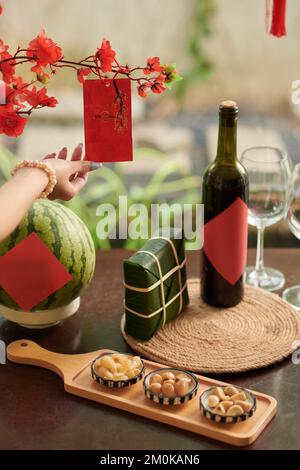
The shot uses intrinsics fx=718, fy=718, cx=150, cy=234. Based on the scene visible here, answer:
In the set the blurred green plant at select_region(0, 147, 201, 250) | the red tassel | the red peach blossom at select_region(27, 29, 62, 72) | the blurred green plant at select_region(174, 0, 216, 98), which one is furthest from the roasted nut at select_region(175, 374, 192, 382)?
the blurred green plant at select_region(174, 0, 216, 98)

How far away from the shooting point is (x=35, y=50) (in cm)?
102

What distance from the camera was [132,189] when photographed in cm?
245

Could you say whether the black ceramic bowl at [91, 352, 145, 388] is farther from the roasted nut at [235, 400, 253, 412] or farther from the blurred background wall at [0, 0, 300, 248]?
the blurred background wall at [0, 0, 300, 248]

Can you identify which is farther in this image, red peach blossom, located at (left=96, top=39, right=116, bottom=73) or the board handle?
the board handle

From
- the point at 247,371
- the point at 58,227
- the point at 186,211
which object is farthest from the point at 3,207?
the point at 186,211

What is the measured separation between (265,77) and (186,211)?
29.7 inches

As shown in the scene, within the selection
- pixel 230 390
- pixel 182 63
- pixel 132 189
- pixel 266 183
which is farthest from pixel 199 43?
pixel 230 390

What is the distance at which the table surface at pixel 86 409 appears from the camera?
1016mm

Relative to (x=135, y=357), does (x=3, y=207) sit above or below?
above

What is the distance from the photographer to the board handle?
118 cm

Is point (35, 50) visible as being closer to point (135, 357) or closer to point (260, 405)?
point (135, 357)

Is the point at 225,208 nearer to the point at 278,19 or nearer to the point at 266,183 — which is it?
the point at 266,183

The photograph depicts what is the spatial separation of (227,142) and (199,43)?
147 centimetres

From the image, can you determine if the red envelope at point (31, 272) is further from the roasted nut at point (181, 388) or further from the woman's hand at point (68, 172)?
the roasted nut at point (181, 388)
